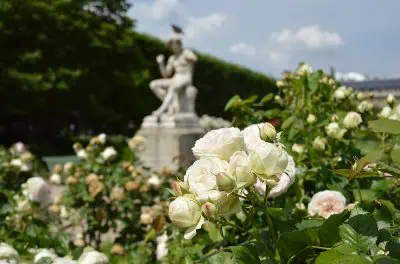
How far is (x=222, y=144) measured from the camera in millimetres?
892

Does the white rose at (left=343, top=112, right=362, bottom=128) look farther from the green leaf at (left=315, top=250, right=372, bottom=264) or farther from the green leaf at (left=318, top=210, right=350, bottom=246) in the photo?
the green leaf at (left=315, top=250, right=372, bottom=264)

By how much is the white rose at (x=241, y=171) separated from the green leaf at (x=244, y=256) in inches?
5.1

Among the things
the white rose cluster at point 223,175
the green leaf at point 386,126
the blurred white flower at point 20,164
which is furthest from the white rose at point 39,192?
the green leaf at point 386,126

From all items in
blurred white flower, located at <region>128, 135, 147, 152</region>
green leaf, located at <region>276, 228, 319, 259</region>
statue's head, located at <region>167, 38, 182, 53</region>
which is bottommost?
blurred white flower, located at <region>128, 135, 147, 152</region>

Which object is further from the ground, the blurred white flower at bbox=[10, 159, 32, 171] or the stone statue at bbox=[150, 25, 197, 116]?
the stone statue at bbox=[150, 25, 197, 116]

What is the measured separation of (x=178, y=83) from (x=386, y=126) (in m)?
9.98

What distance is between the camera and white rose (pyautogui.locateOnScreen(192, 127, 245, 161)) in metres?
0.89

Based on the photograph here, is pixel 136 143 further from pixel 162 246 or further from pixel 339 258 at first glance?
pixel 339 258

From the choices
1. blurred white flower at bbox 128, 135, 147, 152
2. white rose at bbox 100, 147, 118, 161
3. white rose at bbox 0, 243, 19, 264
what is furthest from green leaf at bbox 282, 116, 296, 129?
blurred white flower at bbox 128, 135, 147, 152

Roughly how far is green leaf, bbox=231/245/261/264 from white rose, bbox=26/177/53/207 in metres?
1.81

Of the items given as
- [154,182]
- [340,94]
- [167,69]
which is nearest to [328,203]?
[340,94]

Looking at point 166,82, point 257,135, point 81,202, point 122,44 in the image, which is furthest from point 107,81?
point 257,135

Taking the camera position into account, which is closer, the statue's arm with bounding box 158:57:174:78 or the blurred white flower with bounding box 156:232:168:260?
the blurred white flower with bounding box 156:232:168:260

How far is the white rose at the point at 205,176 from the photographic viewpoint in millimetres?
861
